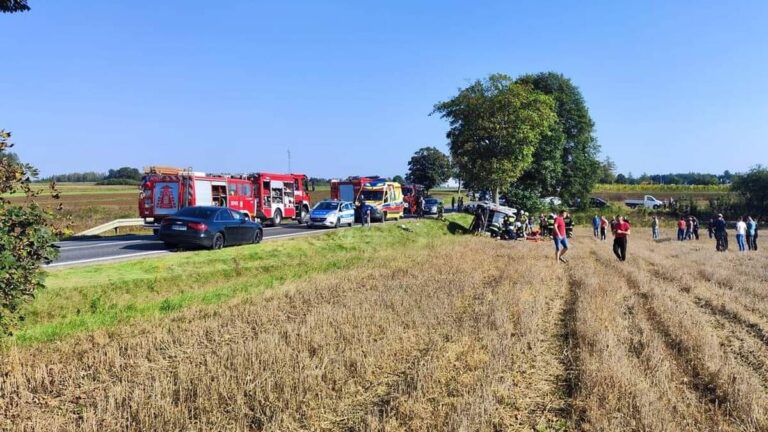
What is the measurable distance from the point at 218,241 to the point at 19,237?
11.0 metres

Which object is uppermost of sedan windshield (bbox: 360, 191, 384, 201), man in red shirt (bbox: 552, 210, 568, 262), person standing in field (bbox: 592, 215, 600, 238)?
sedan windshield (bbox: 360, 191, 384, 201)

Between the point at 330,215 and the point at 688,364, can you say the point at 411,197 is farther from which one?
the point at 688,364

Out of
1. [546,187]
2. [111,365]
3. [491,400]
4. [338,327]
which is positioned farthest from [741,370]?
[546,187]

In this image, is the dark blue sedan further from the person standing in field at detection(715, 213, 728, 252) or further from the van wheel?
the person standing in field at detection(715, 213, 728, 252)

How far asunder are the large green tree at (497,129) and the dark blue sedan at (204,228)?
21733 mm

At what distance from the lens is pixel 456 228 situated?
33.8 metres

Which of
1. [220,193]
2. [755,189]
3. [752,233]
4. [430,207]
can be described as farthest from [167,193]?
[755,189]

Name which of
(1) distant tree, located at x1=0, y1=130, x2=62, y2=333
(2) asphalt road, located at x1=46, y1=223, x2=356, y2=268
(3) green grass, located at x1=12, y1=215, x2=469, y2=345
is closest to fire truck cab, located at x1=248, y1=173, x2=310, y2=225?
(3) green grass, located at x1=12, y1=215, x2=469, y2=345

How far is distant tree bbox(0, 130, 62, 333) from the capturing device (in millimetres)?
5922

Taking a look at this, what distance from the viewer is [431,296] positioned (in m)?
10.4

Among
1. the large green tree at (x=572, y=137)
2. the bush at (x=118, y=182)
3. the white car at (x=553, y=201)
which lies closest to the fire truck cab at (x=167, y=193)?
the large green tree at (x=572, y=137)

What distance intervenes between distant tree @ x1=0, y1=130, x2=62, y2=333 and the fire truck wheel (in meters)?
10.3

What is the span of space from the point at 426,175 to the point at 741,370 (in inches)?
3858

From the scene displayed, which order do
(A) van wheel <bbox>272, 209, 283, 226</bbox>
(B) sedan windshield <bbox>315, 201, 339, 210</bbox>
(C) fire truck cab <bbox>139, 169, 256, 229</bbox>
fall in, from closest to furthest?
(C) fire truck cab <bbox>139, 169, 256, 229</bbox>, (B) sedan windshield <bbox>315, 201, 339, 210</bbox>, (A) van wheel <bbox>272, 209, 283, 226</bbox>
